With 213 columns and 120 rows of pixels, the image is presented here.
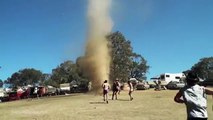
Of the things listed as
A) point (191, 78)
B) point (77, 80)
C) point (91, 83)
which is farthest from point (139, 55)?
point (191, 78)

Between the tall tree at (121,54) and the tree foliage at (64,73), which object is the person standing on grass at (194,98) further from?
the tree foliage at (64,73)

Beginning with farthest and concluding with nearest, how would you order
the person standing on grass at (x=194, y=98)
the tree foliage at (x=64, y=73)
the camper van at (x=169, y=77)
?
1. the tree foliage at (x=64, y=73)
2. the camper van at (x=169, y=77)
3. the person standing on grass at (x=194, y=98)

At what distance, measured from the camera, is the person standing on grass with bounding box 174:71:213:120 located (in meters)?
10.9

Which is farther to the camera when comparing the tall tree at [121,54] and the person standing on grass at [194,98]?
the tall tree at [121,54]

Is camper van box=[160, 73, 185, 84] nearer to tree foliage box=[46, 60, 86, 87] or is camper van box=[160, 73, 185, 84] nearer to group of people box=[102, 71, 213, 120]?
tree foliage box=[46, 60, 86, 87]

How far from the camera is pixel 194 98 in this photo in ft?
36.6

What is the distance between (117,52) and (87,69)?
37.5 meters

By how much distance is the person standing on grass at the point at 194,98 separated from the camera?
10.9 metres

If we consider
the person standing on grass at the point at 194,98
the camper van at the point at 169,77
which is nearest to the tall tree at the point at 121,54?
the camper van at the point at 169,77

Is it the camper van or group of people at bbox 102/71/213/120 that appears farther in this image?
the camper van

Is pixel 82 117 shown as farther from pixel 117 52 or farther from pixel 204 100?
pixel 117 52

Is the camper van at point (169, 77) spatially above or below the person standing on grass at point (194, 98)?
above

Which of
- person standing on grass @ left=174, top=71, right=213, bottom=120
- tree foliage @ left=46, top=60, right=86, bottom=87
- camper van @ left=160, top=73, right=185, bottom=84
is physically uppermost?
tree foliage @ left=46, top=60, right=86, bottom=87

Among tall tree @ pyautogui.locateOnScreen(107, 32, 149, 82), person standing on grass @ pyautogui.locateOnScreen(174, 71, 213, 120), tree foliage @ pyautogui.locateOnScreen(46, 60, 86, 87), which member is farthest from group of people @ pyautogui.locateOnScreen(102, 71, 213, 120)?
tree foliage @ pyautogui.locateOnScreen(46, 60, 86, 87)
